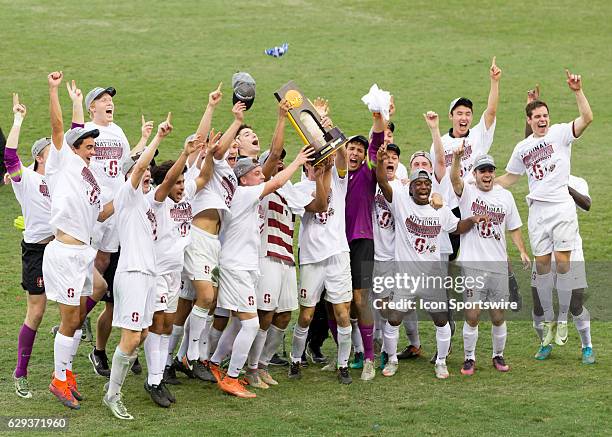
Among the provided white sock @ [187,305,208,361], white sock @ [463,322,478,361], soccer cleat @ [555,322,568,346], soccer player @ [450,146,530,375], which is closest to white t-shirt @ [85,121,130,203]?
white sock @ [187,305,208,361]

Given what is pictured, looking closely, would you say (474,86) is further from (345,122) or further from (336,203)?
(336,203)

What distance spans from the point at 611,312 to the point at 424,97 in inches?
428

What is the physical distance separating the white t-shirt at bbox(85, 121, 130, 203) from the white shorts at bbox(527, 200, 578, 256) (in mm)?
4104

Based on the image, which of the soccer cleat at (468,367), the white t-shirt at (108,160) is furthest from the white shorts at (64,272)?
the soccer cleat at (468,367)

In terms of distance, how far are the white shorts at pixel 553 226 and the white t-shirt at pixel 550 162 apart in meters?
0.08

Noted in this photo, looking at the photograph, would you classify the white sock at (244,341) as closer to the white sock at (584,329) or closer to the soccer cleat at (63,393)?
the soccer cleat at (63,393)

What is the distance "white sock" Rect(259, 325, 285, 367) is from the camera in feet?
35.6

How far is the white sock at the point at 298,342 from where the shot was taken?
10750mm

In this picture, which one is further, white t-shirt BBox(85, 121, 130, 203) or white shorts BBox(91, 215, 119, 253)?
white t-shirt BBox(85, 121, 130, 203)

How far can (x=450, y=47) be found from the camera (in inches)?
1046

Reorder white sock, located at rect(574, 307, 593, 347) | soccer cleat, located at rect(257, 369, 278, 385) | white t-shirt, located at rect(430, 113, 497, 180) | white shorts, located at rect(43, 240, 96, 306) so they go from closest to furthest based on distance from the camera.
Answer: white shorts, located at rect(43, 240, 96, 306), soccer cleat, located at rect(257, 369, 278, 385), white sock, located at rect(574, 307, 593, 347), white t-shirt, located at rect(430, 113, 497, 180)

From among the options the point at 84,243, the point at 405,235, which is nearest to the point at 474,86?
the point at 405,235

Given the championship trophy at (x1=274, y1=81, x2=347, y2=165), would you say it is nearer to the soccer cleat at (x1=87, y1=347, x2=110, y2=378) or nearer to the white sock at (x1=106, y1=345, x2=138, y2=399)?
the white sock at (x1=106, y1=345, x2=138, y2=399)

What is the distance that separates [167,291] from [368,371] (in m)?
2.16
